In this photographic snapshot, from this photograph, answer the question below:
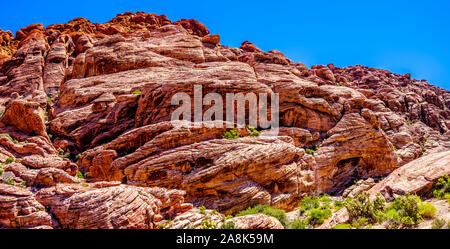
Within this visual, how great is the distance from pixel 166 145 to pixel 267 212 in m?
9.90

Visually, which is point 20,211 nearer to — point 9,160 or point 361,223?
point 9,160

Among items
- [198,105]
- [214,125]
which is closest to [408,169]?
[214,125]

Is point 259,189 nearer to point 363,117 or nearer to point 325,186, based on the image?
point 325,186

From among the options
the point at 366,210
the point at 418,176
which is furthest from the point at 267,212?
the point at 418,176

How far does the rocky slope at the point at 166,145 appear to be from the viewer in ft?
49.3

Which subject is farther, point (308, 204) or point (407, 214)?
point (308, 204)

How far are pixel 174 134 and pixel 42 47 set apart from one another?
43249 mm

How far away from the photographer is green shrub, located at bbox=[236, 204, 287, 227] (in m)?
18.6

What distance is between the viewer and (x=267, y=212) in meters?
18.9

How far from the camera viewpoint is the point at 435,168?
1844cm

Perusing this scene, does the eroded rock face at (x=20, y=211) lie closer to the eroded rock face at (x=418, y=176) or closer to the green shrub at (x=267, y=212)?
the green shrub at (x=267, y=212)

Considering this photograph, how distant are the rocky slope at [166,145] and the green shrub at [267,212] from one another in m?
0.86

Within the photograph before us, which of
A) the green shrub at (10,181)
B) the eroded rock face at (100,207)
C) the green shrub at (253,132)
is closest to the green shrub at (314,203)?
the green shrub at (253,132)
